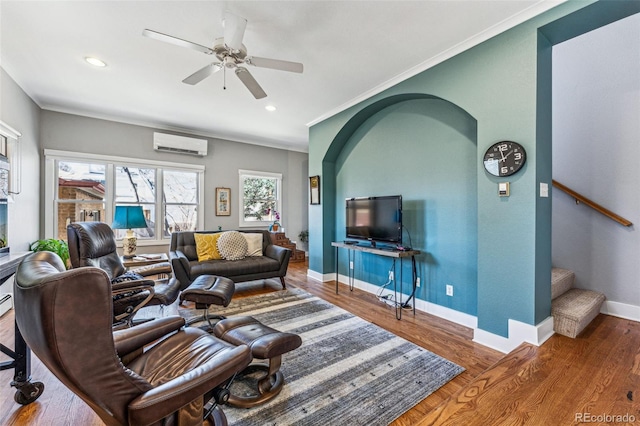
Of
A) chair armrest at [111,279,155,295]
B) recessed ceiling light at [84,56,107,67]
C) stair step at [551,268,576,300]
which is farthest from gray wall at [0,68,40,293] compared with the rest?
stair step at [551,268,576,300]

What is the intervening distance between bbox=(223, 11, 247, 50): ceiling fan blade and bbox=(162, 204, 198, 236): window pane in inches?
156

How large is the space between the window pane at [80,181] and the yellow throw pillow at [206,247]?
Answer: 6.74ft

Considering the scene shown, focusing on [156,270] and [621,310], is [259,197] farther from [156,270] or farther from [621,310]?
[621,310]

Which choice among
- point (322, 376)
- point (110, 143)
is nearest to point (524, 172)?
point (322, 376)

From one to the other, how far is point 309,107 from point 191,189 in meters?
2.99

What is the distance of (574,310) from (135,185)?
6.17 m

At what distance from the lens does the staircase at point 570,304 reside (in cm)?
226

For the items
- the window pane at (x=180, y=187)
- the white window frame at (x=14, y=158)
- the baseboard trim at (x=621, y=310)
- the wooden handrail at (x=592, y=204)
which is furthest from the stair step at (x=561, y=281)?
the white window frame at (x=14, y=158)

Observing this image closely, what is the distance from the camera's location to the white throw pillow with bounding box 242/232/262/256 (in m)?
4.30

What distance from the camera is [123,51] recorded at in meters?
2.69

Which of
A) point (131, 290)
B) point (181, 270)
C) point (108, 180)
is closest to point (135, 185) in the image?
point (108, 180)

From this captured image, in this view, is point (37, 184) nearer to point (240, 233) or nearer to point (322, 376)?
point (240, 233)

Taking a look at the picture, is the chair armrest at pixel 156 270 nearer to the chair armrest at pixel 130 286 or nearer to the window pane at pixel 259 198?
the chair armrest at pixel 130 286

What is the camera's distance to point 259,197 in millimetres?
6402
